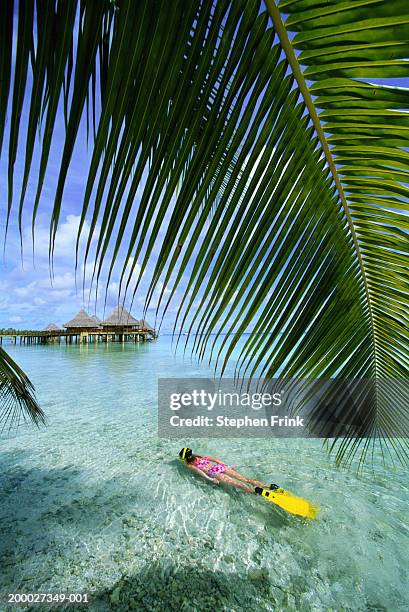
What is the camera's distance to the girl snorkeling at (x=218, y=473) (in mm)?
6164

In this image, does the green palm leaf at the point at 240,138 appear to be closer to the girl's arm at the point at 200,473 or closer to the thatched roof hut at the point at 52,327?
the girl's arm at the point at 200,473

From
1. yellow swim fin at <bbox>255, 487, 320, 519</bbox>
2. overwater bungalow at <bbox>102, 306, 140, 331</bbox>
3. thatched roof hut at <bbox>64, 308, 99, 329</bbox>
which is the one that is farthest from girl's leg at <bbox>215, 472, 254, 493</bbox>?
thatched roof hut at <bbox>64, 308, 99, 329</bbox>

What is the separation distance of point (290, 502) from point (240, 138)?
6441 mm

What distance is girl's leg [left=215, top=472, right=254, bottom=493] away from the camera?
6.01m

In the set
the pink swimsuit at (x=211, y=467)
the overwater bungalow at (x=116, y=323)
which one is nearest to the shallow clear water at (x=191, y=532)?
the pink swimsuit at (x=211, y=467)

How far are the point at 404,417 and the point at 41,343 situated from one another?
61833 millimetres

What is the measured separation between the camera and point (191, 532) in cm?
483

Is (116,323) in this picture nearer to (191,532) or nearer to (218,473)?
(218,473)

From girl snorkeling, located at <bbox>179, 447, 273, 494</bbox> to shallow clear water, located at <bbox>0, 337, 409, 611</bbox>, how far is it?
21 centimetres

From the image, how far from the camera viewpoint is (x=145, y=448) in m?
8.29

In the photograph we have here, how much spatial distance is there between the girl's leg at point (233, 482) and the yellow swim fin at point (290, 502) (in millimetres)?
300

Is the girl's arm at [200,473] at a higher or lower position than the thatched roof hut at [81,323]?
lower

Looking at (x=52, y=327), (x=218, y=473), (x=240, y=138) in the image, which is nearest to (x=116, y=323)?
(x=52, y=327)

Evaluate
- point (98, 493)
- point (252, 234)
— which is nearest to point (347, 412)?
point (252, 234)
